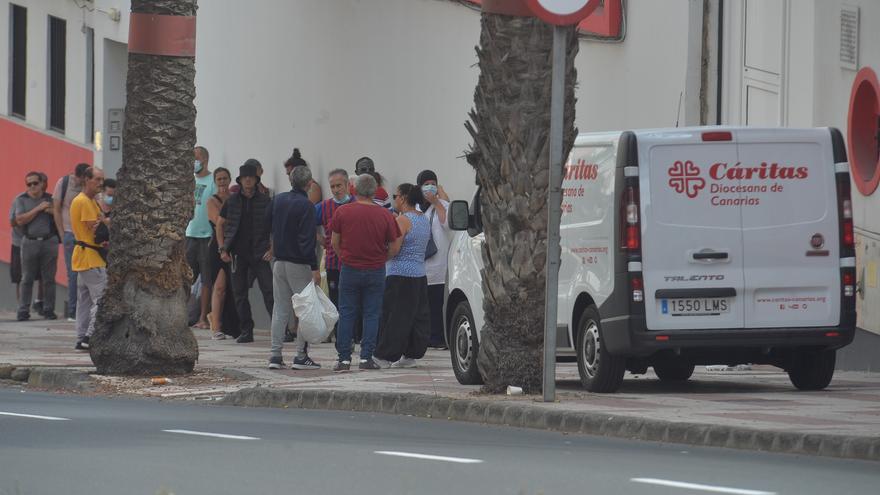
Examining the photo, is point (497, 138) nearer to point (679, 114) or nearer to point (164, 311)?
point (164, 311)

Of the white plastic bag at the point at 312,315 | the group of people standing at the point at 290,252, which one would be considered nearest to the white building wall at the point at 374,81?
the group of people standing at the point at 290,252

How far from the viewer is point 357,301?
60.3 ft

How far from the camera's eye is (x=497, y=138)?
1507 centimetres

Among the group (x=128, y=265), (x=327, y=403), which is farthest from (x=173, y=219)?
(x=327, y=403)

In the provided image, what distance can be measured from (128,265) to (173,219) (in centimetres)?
54

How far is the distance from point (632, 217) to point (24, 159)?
67.6ft

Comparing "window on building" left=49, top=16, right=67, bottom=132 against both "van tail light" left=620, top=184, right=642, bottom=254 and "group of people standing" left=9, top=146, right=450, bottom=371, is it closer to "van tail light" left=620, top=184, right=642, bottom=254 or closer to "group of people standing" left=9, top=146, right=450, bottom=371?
"group of people standing" left=9, top=146, right=450, bottom=371

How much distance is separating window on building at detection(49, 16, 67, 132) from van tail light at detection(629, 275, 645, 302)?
64.5 feet

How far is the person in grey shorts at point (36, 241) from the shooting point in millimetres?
27812

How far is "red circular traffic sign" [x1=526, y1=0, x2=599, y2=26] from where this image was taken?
1401 centimetres

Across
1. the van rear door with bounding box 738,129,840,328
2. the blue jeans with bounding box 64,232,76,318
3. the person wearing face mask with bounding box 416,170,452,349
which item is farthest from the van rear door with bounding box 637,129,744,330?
the blue jeans with bounding box 64,232,76,318

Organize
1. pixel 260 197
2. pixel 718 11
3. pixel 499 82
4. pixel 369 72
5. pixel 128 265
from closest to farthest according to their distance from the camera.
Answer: pixel 499 82 < pixel 128 265 < pixel 718 11 < pixel 260 197 < pixel 369 72

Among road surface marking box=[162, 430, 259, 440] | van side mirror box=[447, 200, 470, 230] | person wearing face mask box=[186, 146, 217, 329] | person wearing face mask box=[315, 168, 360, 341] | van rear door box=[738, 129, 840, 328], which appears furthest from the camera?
person wearing face mask box=[186, 146, 217, 329]

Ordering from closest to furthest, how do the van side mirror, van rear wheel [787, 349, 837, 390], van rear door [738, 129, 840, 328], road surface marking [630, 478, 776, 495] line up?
1. road surface marking [630, 478, 776, 495]
2. van rear door [738, 129, 840, 328]
3. van rear wheel [787, 349, 837, 390]
4. the van side mirror
